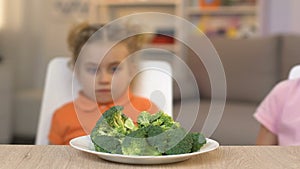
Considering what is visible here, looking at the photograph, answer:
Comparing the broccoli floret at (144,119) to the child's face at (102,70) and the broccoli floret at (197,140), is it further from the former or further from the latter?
the child's face at (102,70)

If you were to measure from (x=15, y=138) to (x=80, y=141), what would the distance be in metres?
3.31

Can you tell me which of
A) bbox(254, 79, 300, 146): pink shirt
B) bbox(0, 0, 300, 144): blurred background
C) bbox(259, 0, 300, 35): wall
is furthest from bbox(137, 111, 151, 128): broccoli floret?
bbox(259, 0, 300, 35): wall

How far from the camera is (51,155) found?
2.96ft

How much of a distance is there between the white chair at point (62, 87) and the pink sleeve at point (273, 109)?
277 mm

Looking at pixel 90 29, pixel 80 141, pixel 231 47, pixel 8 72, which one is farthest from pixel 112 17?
pixel 80 141

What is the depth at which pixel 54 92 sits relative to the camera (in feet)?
5.74

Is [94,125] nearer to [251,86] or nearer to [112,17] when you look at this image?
[251,86]

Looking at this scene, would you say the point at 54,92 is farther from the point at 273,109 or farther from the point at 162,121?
the point at 162,121

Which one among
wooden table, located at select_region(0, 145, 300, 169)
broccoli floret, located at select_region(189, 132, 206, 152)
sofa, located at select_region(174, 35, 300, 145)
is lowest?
sofa, located at select_region(174, 35, 300, 145)

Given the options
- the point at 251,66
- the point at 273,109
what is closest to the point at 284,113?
the point at 273,109

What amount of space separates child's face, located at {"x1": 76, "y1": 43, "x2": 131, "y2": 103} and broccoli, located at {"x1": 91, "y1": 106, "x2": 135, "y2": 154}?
41 cm

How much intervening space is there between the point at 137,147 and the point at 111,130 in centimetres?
5

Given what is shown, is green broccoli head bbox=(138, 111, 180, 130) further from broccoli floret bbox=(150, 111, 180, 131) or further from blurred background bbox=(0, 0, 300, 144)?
blurred background bbox=(0, 0, 300, 144)

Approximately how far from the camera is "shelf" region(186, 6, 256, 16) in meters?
4.80
